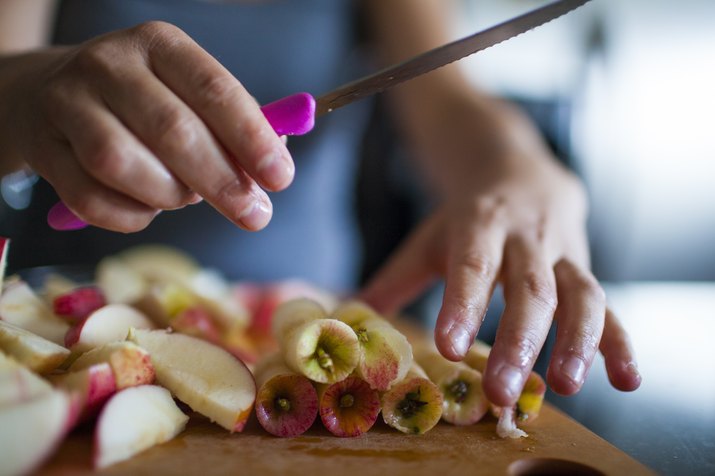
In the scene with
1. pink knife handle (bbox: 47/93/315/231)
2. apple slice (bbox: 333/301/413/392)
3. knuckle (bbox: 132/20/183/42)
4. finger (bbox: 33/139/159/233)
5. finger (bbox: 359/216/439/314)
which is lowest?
finger (bbox: 359/216/439/314)

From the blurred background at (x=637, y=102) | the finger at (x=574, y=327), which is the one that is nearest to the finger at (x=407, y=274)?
the finger at (x=574, y=327)

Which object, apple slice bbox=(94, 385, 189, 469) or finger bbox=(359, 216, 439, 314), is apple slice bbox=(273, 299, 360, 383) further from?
finger bbox=(359, 216, 439, 314)

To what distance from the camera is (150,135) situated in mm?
591

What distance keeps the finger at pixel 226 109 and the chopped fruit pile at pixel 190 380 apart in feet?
0.59

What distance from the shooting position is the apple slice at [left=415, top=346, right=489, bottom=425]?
741mm

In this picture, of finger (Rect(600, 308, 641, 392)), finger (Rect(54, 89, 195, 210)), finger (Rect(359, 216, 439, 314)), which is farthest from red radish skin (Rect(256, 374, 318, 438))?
finger (Rect(359, 216, 439, 314))

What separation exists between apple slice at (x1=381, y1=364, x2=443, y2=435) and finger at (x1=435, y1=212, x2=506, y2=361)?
48mm

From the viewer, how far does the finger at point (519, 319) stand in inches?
25.7

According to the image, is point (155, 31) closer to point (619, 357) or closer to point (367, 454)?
point (367, 454)

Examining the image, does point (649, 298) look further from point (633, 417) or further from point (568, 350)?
point (568, 350)

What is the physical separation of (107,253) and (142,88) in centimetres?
118

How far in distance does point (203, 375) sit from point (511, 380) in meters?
0.32

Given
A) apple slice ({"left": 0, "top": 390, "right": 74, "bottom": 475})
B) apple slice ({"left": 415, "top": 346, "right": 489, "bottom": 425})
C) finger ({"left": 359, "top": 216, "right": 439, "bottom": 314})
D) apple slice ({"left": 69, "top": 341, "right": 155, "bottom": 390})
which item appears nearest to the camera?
apple slice ({"left": 0, "top": 390, "right": 74, "bottom": 475})

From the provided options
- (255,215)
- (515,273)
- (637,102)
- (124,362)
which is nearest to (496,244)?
(515,273)
